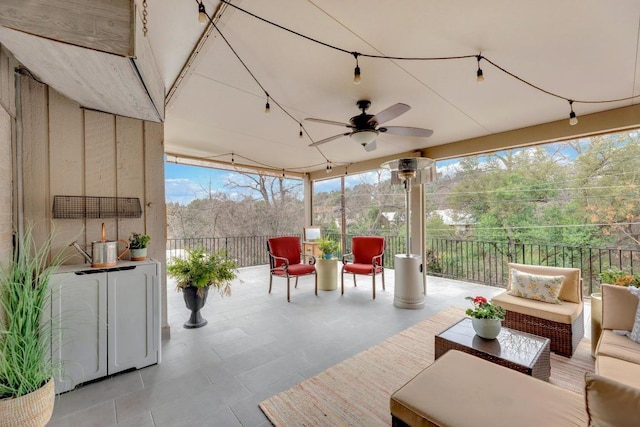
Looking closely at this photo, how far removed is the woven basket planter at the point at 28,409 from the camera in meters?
1.23

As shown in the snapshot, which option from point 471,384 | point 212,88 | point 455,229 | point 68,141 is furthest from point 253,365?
point 455,229

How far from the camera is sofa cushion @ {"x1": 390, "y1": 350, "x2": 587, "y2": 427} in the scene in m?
1.18

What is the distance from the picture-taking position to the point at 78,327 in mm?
1972

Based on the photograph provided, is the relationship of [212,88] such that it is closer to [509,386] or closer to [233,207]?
[509,386]

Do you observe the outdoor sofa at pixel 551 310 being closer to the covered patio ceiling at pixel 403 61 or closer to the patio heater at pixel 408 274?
the patio heater at pixel 408 274

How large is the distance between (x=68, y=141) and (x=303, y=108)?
227 cm

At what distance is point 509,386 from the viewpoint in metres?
1.40

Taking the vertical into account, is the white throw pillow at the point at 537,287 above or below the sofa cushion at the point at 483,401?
above

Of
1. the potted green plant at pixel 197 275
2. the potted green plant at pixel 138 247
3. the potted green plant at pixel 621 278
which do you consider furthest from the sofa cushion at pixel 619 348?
the potted green plant at pixel 138 247

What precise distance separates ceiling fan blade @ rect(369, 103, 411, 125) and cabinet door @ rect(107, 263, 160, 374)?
2.53 m

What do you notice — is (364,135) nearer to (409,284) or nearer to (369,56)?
(369,56)

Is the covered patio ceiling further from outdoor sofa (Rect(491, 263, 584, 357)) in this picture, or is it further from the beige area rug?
the beige area rug

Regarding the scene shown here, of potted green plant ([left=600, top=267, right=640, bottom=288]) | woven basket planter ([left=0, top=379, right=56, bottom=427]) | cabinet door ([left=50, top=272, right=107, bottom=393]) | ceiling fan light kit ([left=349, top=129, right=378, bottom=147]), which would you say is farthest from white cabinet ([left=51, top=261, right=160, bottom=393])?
potted green plant ([left=600, top=267, right=640, bottom=288])

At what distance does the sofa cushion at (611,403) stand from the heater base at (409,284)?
9.61ft
